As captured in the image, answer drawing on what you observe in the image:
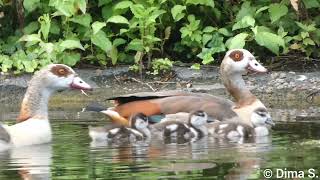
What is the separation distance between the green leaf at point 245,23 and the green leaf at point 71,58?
1.97 m

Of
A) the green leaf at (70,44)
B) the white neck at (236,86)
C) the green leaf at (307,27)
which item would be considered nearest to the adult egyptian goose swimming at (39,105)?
the white neck at (236,86)

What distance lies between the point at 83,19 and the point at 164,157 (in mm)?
5832

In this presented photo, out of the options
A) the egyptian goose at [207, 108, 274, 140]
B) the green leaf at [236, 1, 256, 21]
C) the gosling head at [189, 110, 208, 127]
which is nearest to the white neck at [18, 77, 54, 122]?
the gosling head at [189, 110, 208, 127]

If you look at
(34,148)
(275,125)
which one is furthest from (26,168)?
(275,125)

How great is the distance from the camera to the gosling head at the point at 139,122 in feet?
35.8

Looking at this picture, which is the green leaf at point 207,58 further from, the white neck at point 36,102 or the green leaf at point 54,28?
the white neck at point 36,102

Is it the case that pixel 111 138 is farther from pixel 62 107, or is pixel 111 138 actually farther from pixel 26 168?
pixel 62 107

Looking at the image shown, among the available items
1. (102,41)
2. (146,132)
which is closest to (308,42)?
(102,41)

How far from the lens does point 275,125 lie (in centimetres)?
1155

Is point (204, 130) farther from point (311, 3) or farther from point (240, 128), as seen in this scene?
point (311, 3)

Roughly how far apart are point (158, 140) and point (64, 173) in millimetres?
2435

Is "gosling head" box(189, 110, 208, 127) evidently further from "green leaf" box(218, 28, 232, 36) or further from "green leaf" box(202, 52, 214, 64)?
"green leaf" box(218, 28, 232, 36)

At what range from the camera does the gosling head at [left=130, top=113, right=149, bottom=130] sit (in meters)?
10.9

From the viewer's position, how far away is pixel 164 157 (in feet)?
30.5
